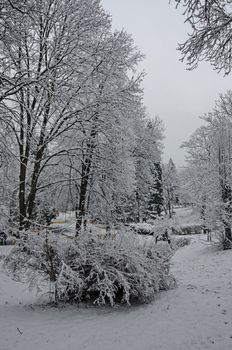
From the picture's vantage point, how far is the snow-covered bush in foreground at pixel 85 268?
5484 millimetres

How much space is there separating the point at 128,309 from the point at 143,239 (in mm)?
1763

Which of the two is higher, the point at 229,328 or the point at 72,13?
the point at 72,13

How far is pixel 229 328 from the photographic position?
4359mm

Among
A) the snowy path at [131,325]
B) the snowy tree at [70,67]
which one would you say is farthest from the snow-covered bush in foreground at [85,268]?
the snowy tree at [70,67]

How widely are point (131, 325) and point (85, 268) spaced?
4.86ft

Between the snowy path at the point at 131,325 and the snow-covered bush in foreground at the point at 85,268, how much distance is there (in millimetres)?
360

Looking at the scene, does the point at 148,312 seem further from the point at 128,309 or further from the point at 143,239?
the point at 143,239

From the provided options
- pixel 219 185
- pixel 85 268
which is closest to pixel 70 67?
pixel 85 268

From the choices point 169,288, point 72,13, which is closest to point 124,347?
point 169,288

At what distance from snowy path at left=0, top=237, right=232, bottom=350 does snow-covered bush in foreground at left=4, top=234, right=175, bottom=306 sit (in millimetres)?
360

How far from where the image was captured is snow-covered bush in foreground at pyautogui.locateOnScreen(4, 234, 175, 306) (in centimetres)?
548

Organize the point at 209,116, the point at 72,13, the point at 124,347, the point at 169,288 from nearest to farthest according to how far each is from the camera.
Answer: the point at 124,347, the point at 169,288, the point at 72,13, the point at 209,116

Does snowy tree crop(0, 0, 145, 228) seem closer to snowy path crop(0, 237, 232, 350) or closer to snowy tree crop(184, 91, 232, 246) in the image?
snowy path crop(0, 237, 232, 350)

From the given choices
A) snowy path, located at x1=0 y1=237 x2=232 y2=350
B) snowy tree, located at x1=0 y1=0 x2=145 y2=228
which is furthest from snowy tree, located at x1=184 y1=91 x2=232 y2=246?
snowy path, located at x1=0 y1=237 x2=232 y2=350
